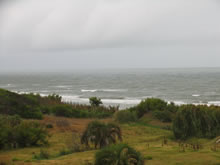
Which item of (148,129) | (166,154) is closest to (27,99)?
(148,129)

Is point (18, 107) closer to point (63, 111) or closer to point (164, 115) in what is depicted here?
point (63, 111)

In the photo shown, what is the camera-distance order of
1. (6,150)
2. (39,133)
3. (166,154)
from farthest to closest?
1. (39,133)
2. (6,150)
3. (166,154)

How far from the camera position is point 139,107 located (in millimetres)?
37719

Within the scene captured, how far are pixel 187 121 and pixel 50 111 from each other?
20880 millimetres

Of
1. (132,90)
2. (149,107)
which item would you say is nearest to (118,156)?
(149,107)

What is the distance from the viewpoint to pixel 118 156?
11.8 m

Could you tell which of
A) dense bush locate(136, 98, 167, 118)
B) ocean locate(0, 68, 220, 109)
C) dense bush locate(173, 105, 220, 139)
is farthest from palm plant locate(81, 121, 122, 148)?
ocean locate(0, 68, 220, 109)

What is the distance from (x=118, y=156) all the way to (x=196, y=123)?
47.1 feet

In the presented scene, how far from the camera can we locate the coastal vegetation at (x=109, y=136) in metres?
13.4

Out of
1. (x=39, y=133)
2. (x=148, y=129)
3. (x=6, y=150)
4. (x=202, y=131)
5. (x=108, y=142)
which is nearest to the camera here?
(x=108, y=142)

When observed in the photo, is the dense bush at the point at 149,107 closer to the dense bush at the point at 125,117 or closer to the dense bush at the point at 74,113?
the dense bush at the point at 125,117

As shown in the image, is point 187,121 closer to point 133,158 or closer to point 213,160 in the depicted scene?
point 213,160

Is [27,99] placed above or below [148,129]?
above

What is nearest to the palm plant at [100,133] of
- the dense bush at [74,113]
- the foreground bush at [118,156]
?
Result: the foreground bush at [118,156]
